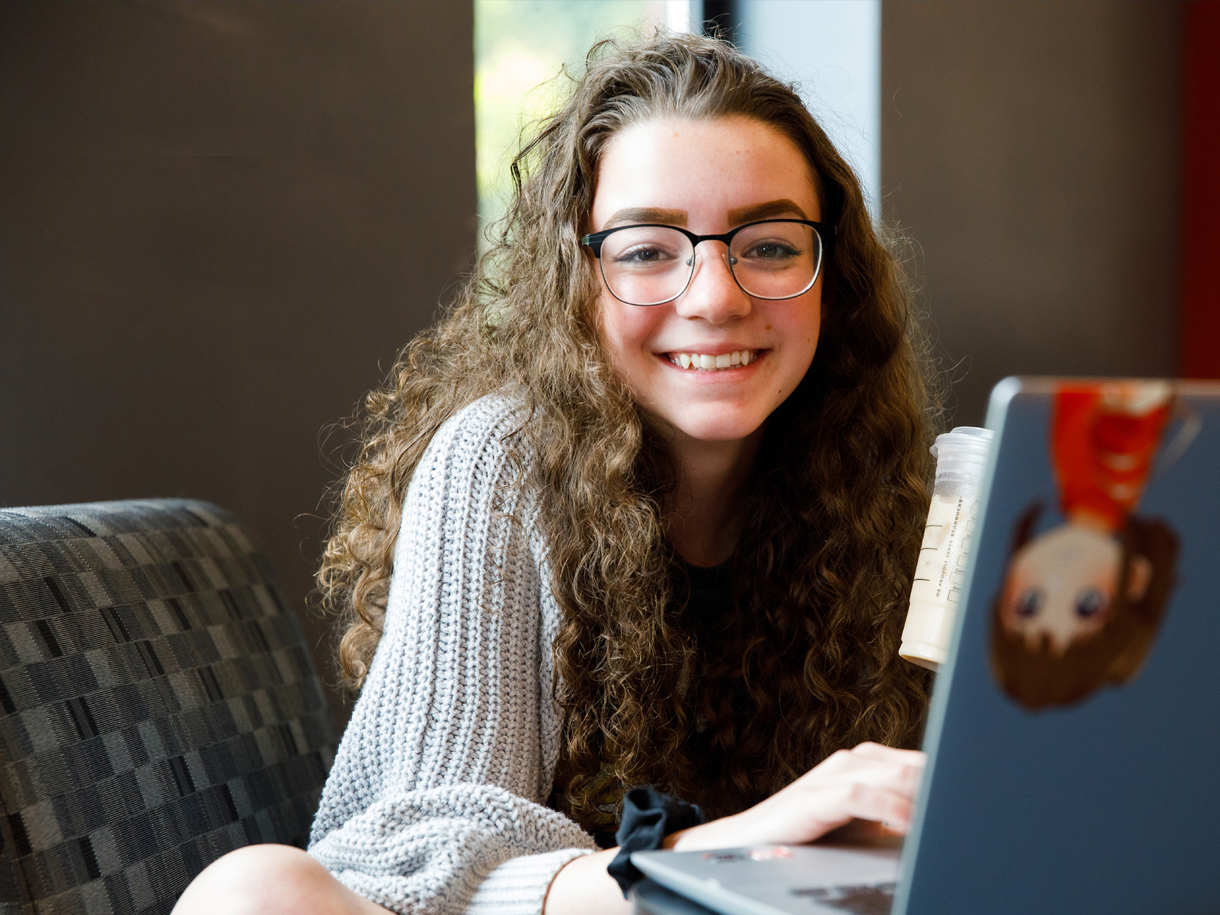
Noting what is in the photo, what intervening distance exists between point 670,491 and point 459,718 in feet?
1.23

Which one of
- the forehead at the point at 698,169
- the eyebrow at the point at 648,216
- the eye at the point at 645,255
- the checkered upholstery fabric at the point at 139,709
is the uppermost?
the forehead at the point at 698,169

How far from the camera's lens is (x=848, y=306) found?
1294 mm

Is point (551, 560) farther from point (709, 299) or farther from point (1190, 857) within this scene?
point (1190, 857)

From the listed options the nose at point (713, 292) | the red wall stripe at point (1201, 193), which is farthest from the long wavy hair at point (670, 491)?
the red wall stripe at point (1201, 193)

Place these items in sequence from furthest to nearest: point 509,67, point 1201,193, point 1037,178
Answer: point 1201,193, point 1037,178, point 509,67

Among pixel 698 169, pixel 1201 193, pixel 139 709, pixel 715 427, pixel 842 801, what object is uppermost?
pixel 1201 193

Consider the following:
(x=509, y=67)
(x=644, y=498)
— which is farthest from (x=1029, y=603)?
(x=509, y=67)

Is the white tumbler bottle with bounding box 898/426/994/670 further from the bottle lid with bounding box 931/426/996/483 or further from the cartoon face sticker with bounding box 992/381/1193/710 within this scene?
the cartoon face sticker with bounding box 992/381/1193/710

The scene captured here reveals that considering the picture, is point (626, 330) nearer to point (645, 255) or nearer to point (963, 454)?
point (645, 255)

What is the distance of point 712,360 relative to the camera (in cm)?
112

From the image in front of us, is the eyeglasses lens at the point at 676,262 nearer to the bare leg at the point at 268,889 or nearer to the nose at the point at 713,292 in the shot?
the nose at the point at 713,292

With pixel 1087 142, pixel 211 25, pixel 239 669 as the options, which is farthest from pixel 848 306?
pixel 1087 142

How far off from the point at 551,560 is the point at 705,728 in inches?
10.5

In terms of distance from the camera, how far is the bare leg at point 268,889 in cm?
67
